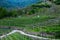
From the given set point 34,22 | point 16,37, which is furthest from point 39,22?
point 16,37

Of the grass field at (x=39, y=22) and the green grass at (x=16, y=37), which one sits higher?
the grass field at (x=39, y=22)

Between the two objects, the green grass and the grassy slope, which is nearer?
the green grass

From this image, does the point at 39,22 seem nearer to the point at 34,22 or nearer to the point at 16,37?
the point at 34,22

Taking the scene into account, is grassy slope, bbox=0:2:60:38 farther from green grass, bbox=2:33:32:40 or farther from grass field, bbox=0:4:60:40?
green grass, bbox=2:33:32:40

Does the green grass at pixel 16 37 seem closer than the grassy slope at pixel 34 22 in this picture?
Yes

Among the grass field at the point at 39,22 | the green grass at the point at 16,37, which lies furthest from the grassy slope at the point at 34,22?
the green grass at the point at 16,37

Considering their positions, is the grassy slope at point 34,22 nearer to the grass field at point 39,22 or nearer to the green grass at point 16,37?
the grass field at point 39,22

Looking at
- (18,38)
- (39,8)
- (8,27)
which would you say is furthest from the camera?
(39,8)

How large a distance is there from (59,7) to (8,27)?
4.47 feet

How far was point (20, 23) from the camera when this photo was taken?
4438 mm

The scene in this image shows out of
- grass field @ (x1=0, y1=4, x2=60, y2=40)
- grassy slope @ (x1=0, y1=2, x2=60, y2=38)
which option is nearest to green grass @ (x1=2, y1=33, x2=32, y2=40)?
grass field @ (x1=0, y1=4, x2=60, y2=40)

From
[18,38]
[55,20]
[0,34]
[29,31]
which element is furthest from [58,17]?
[0,34]

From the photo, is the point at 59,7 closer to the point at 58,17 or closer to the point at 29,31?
the point at 58,17

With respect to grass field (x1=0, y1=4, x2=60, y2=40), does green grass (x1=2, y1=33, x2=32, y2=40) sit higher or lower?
lower
